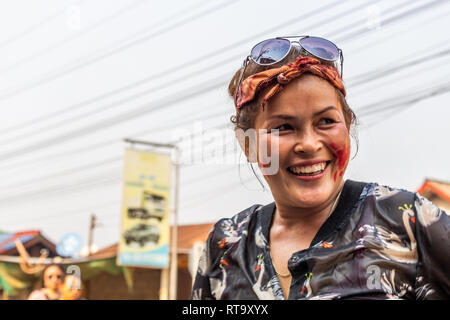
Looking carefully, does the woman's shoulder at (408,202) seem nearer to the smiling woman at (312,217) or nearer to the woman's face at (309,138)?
the smiling woman at (312,217)

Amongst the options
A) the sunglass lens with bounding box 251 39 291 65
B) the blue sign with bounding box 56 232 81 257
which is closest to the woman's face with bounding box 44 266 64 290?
the sunglass lens with bounding box 251 39 291 65

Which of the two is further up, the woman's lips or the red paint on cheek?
the red paint on cheek

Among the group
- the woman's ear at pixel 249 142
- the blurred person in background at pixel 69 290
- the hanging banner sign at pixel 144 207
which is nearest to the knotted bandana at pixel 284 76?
the woman's ear at pixel 249 142

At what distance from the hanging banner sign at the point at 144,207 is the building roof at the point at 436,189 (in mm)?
6716

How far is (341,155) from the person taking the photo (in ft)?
4.91

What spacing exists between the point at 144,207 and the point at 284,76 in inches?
502

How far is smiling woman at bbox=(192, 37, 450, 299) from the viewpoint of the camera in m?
1.33

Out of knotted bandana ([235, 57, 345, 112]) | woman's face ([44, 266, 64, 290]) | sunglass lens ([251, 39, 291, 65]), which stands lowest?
woman's face ([44, 266, 64, 290])

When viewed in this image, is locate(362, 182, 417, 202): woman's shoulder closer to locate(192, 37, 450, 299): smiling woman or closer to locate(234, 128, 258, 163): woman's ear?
locate(192, 37, 450, 299): smiling woman

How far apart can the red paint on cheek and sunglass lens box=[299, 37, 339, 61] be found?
0.92ft

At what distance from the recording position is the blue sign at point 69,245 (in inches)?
979

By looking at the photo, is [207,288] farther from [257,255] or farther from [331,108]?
[331,108]
